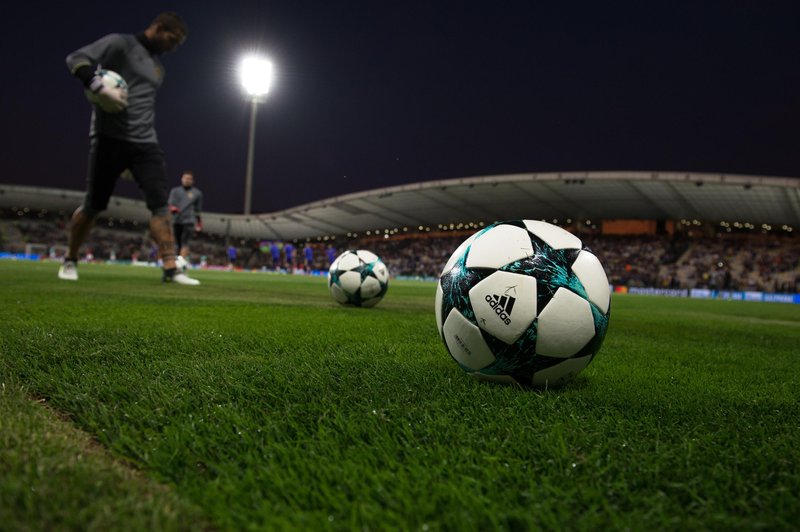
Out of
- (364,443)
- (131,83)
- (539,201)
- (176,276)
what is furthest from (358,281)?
(539,201)

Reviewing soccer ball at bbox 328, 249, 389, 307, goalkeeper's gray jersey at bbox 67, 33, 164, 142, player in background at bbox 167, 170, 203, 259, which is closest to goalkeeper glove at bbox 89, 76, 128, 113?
goalkeeper's gray jersey at bbox 67, 33, 164, 142

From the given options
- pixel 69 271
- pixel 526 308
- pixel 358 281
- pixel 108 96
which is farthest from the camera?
pixel 69 271

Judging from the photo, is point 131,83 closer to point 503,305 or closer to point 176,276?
point 176,276

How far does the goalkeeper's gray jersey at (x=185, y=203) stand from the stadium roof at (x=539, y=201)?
22981 mm

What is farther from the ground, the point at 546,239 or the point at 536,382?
the point at 546,239

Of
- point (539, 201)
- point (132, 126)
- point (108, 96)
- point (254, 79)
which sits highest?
point (254, 79)

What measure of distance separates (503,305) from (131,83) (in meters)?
6.05

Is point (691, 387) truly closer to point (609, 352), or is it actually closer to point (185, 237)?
point (609, 352)

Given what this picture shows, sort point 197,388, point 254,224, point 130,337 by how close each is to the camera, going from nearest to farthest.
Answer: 1. point 197,388
2. point 130,337
3. point 254,224

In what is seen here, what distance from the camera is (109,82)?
5.42m

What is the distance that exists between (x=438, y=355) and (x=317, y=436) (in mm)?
1433

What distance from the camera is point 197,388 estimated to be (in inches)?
66.3

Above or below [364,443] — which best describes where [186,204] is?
above

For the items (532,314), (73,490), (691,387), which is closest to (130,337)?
(73,490)
